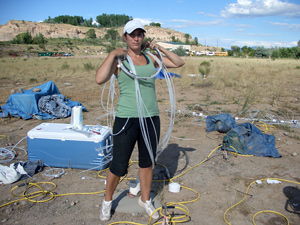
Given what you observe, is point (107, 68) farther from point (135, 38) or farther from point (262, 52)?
point (262, 52)

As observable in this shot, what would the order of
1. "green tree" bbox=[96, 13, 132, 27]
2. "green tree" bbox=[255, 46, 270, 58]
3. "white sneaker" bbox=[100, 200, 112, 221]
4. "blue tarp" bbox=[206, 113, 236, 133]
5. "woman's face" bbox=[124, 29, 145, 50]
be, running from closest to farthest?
"woman's face" bbox=[124, 29, 145, 50], "white sneaker" bbox=[100, 200, 112, 221], "blue tarp" bbox=[206, 113, 236, 133], "green tree" bbox=[255, 46, 270, 58], "green tree" bbox=[96, 13, 132, 27]

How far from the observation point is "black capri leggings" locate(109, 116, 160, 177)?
7.21ft

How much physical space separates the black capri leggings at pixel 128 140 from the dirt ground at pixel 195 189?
583mm

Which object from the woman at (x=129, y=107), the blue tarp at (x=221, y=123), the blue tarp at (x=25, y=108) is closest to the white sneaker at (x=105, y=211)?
the woman at (x=129, y=107)

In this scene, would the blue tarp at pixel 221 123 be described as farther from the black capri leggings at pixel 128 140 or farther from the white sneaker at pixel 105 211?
the white sneaker at pixel 105 211

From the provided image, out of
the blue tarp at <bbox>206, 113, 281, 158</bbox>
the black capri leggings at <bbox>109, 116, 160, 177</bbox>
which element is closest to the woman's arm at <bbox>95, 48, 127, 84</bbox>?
the black capri leggings at <bbox>109, 116, 160, 177</bbox>

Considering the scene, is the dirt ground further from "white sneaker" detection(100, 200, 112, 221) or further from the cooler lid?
the cooler lid

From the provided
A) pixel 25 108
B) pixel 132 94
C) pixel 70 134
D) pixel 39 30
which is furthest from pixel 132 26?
pixel 39 30

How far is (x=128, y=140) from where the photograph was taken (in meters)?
2.22

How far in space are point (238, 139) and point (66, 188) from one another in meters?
2.81

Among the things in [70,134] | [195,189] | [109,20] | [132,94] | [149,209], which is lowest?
[195,189]

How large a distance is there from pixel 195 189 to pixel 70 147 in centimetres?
174

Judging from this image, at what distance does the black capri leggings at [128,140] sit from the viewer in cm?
220

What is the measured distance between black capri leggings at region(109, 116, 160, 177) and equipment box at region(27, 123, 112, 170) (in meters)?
1.11
